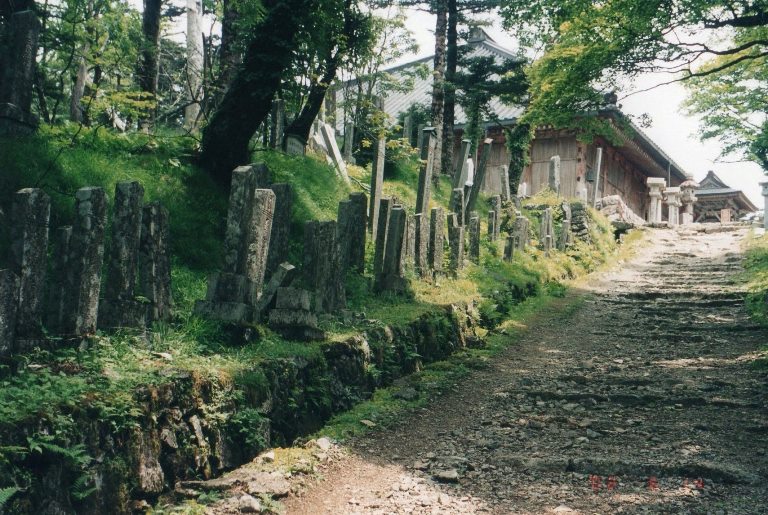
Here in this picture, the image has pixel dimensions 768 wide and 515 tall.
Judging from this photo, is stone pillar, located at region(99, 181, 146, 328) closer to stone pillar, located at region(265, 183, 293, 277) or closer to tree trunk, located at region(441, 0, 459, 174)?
stone pillar, located at region(265, 183, 293, 277)

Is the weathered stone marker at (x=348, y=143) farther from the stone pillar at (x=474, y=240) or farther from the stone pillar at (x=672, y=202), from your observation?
the stone pillar at (x=672, y=202)

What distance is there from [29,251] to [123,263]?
760 millimetres


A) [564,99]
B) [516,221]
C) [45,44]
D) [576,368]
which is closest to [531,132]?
[516,221]

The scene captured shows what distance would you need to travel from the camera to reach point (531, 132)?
1898 cm

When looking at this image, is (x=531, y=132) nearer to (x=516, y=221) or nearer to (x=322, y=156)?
(x=516, y=221)

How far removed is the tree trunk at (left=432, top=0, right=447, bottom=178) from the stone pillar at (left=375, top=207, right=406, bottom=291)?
296 inches

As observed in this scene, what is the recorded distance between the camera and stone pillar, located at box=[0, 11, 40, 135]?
659 cm

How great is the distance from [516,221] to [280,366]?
9.45 m

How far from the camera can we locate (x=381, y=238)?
8656 mm

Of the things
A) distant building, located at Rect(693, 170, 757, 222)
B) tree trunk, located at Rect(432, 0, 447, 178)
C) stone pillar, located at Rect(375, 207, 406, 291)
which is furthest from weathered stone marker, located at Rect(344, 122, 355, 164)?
distant building, located at Rect(693, 170, 757, 222)

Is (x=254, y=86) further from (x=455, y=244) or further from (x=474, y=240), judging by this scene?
(x=474, y=240)

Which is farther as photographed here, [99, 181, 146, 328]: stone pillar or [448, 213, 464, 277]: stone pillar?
[448, 213, 464, 277]: stone pillar

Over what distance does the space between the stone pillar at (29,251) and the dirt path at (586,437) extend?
2.05 m

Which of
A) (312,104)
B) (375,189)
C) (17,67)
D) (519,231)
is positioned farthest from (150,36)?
(519,231)
